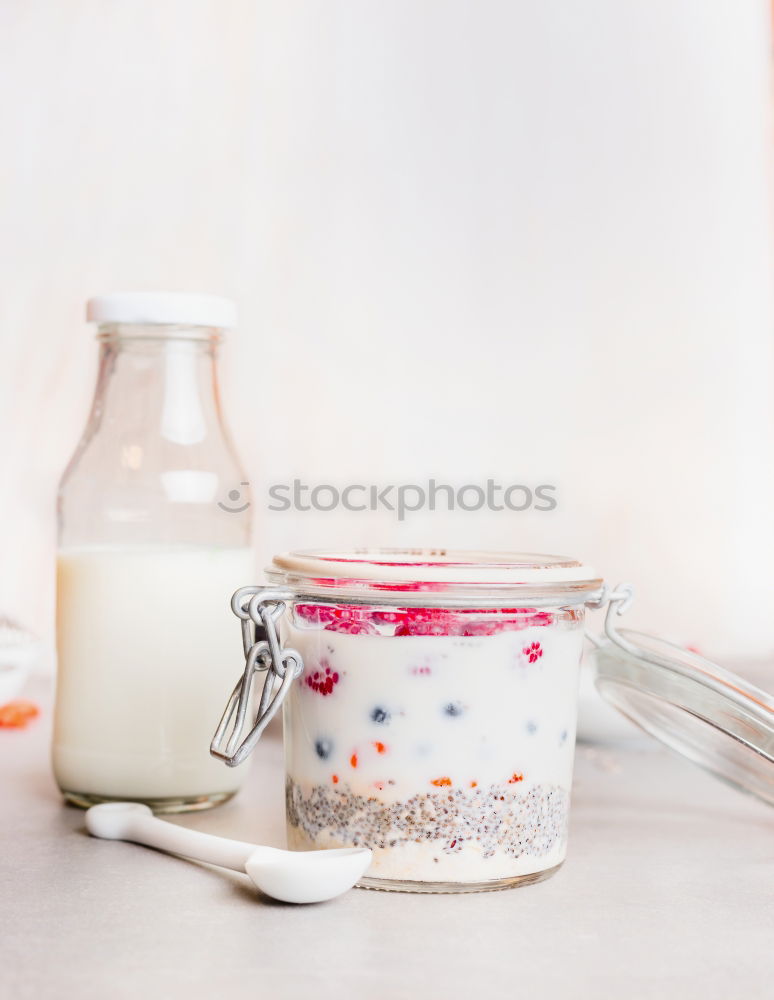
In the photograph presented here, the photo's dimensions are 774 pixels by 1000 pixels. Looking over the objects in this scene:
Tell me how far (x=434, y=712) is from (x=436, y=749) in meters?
0.02

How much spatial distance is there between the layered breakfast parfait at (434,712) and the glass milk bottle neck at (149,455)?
0.62 ft

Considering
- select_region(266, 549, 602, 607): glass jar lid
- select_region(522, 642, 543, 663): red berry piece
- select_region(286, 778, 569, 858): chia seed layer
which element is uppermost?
select_region(266, 549, 602, 607): glass jar lid

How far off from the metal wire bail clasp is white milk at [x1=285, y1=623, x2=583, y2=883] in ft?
0.06

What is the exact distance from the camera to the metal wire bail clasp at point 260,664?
0.57 meters

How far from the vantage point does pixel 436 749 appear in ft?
1.82

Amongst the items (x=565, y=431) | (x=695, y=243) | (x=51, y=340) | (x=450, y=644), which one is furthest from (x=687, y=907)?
(x=51, y=340)

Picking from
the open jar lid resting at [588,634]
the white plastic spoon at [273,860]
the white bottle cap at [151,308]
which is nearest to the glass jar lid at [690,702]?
the open jar lid resting at [588,634]

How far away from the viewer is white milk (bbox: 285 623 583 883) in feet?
1.82

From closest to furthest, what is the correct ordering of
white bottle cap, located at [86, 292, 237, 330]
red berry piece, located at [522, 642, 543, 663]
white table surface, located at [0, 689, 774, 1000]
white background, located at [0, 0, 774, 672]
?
white table surface, located at [0, 689, 774, 1000] < red berry piece, located at [522, 642, 543, 663] < white bottle cap, located at [86, 292, 237, 330] < white background, located at [0, 0, 774, 672]

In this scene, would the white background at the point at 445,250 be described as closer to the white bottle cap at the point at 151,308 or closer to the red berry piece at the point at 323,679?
the white bottle cap at the point at 151,308

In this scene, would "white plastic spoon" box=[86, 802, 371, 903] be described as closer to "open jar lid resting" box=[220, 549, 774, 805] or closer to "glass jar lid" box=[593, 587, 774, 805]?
"open jar lid resting" box=[220, 549, 774, 805]

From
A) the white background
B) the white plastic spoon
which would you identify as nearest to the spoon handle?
the white plastic spoon

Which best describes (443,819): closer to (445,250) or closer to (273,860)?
(273,860)

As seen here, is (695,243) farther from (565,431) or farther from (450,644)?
(450,644)
